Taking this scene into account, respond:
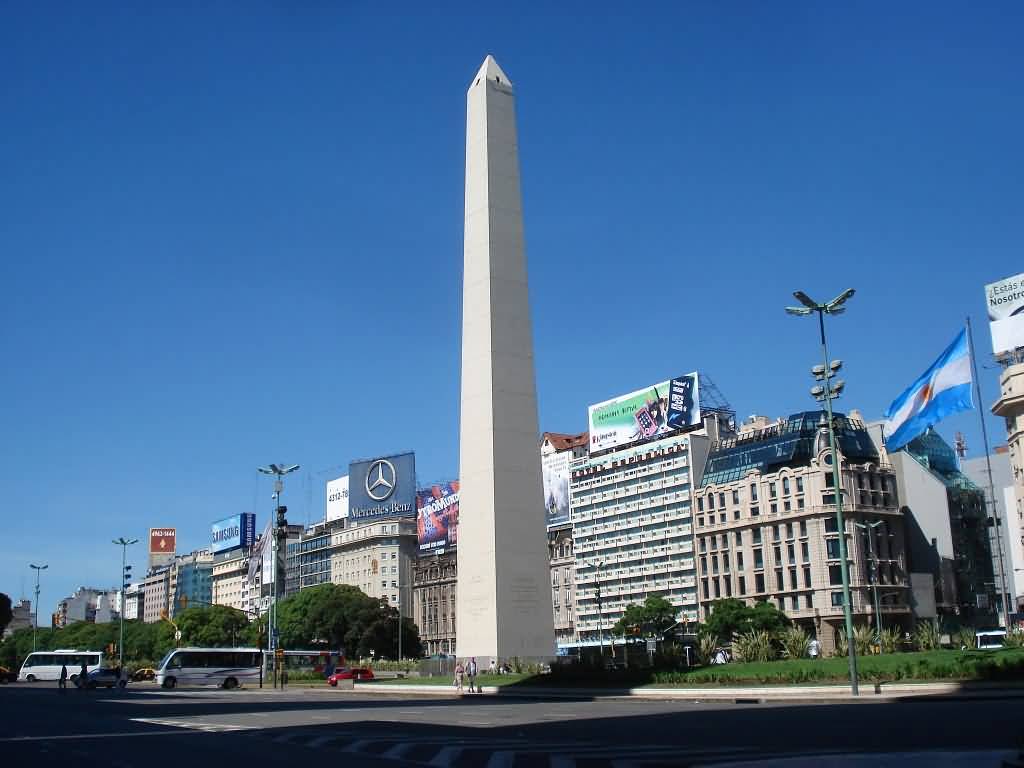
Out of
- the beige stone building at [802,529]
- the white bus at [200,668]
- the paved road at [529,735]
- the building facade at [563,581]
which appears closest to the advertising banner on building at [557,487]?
the building facade at [563,581]

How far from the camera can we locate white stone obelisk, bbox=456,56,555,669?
38156mm

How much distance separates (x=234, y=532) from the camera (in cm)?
17375

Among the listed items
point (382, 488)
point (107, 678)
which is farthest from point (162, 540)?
point (107, 678)

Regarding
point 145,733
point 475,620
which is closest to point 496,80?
point 475,620

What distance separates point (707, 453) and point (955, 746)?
8773cm

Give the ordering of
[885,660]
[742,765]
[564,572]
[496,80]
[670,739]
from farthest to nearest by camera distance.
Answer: [564,572]
[496,80]
[885,660]
[670,739]
[742,765]

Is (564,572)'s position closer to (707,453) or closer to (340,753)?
(707,453)

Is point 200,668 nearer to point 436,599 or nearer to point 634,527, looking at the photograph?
point 634,527

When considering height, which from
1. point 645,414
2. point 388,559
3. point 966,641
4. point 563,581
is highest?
point 645,414

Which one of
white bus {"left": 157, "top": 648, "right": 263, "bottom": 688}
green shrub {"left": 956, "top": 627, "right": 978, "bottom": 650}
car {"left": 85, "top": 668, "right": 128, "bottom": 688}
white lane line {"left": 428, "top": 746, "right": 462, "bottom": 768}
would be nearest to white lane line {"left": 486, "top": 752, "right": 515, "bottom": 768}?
white lane line {"left": 428, "top": 746, "right": 462, "bottom": 768}

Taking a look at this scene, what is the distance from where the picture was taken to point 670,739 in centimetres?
1666

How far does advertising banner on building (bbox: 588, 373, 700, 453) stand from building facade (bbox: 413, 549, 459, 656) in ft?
90.6

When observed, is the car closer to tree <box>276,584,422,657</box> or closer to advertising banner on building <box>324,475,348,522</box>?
tree <box>276,584,422,657</box>

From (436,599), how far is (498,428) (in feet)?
312
